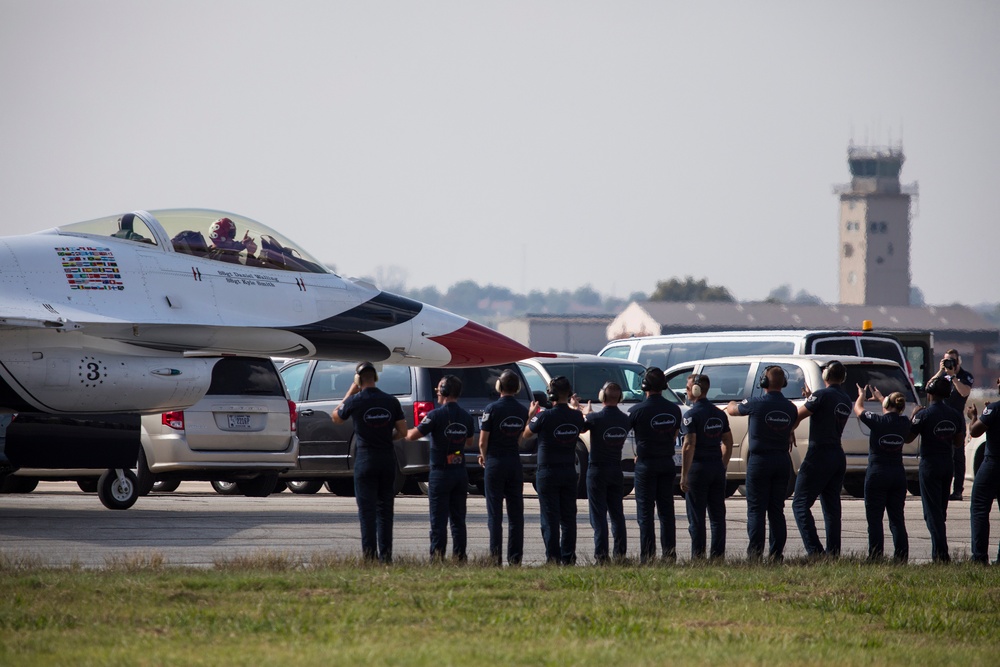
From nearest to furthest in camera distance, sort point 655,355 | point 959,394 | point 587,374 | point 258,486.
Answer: point 258,486
point 959,394
point 587,374
point 655,355

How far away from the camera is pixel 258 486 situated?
1670 cm

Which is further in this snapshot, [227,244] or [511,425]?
[227,244]

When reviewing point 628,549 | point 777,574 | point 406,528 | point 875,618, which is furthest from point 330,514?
point 875,618

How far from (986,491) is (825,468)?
137 cm

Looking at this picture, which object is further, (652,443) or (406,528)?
(406,528)

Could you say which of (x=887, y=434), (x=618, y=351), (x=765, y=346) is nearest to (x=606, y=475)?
(x=887, y=434)

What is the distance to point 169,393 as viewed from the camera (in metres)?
13.1

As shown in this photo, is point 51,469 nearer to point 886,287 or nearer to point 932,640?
point 932,640

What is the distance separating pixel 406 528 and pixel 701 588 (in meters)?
4.55

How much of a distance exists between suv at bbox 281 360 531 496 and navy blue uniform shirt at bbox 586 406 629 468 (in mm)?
5244

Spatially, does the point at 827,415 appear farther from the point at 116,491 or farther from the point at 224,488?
the point at 224,488

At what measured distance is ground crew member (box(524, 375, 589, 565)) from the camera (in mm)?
10477

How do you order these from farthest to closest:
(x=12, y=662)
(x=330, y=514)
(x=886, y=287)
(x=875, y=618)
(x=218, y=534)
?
(x=886, y=287) → (x=330, y=514) → (x=218, y=534) → (x=875, y=618) → (x=12, y=662)

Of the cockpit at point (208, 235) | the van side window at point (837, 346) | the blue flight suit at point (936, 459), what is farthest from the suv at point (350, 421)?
the blue flight suit at point (936, 459)
